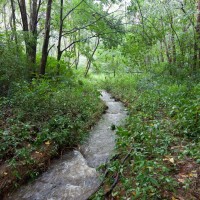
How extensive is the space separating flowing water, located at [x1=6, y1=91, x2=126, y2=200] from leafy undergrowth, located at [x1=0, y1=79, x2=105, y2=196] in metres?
0.23

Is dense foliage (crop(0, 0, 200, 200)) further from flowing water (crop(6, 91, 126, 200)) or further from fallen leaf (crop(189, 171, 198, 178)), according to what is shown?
flowing water (crop(6, 91, 126, 200))

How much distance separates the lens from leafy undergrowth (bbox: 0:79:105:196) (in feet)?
13.9

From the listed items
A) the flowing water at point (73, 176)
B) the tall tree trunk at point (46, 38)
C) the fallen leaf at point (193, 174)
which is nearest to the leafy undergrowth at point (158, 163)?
the fallen leaf at point (193, 174)

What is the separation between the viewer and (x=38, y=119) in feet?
20.0

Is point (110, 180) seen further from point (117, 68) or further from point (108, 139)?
point (117, 68)

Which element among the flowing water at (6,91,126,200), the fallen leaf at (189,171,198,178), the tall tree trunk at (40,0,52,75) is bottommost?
the flowing water at (6,91,126,200)

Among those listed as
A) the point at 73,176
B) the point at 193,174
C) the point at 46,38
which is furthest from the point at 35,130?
the point at 46,38

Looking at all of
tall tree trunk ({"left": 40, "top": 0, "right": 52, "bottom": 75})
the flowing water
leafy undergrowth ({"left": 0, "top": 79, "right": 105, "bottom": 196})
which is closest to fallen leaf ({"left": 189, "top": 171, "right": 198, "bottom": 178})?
the flowing water

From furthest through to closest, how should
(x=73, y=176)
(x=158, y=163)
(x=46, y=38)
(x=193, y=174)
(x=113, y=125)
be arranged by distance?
1. (x=46, y=38)
2. (x=113, y=125)
3. (x=73, y=176)
4. (x=158, y=163)
5. (x=193, y=174)

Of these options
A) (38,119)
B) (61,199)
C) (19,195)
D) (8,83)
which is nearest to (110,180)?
(61,199)

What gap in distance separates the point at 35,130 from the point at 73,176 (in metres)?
1.93

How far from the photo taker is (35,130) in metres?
5.62

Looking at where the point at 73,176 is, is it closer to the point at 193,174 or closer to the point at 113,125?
the point at 193,174

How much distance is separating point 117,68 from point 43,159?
56.7 feet
